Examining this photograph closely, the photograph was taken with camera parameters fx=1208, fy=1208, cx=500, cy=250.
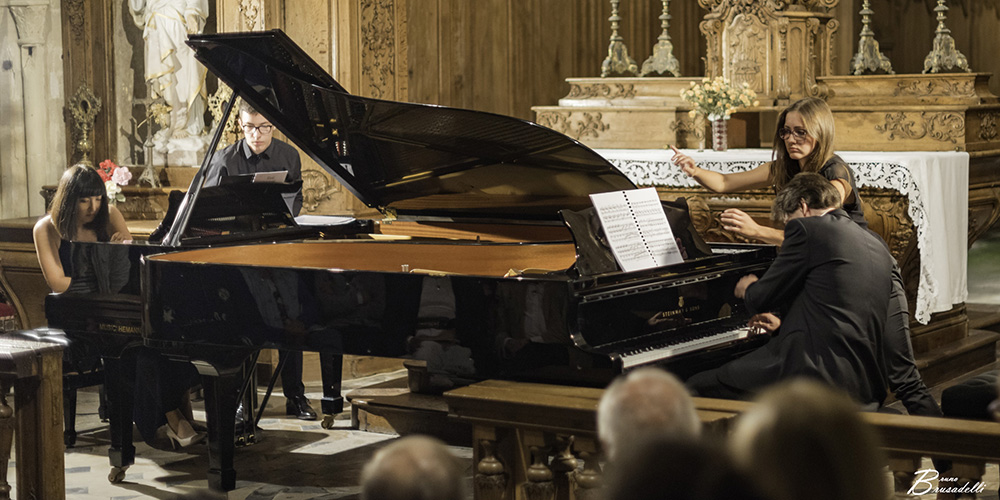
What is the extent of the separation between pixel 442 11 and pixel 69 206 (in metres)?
3.38

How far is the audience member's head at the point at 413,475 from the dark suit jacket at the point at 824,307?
2301 mm

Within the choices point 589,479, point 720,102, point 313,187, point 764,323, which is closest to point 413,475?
point 589,479

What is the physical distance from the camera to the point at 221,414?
176 inches

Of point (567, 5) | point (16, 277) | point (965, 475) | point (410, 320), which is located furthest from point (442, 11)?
point (965, 475)

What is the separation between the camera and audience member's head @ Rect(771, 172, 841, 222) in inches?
151

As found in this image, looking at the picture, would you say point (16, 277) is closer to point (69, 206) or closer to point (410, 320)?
point (69, 206)

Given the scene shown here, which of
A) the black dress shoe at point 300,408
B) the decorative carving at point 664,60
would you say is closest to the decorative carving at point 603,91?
the decorative carving at point 664,60

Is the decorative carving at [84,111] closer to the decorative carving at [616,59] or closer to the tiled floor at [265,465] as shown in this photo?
the tiled floor at [265,465]

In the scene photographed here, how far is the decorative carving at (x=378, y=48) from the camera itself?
725 centimetres

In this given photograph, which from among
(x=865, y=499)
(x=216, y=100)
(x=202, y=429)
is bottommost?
(x=202, y=429)

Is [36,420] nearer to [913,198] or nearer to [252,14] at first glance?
[252,14]

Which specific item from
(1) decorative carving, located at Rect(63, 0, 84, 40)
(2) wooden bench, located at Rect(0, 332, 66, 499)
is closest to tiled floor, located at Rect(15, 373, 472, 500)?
(2) wooden bench, located at Rect(0, 332, 66, 499)

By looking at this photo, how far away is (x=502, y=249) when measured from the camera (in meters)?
4.81

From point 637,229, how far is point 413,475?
246cm
